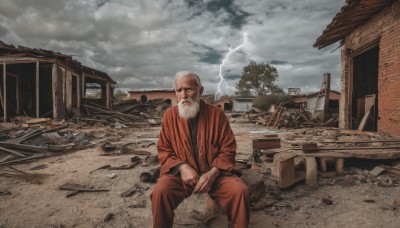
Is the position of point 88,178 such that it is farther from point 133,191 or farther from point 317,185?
point 317,185

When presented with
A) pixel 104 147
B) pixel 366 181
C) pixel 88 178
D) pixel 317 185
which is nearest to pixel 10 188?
pixel 88 178

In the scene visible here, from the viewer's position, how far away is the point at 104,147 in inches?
266

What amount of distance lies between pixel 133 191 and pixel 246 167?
1.77m

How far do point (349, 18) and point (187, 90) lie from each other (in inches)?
308

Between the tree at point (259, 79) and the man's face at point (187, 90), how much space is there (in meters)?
58.6

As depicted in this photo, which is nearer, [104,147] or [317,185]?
[317,185]

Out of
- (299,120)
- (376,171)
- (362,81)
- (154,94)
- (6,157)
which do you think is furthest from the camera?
(154,94)

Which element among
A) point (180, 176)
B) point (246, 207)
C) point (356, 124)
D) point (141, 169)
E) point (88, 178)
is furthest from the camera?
point (356, 124)

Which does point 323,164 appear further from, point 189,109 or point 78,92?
point 78,92

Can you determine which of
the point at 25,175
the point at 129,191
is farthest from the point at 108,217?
the point at 25,175

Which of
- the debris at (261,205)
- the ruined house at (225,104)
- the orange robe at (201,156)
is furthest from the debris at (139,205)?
the ruined house at (225,104)

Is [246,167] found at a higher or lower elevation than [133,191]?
higher

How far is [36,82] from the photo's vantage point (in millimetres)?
12305

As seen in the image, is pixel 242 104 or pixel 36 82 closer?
pixel 36 82
